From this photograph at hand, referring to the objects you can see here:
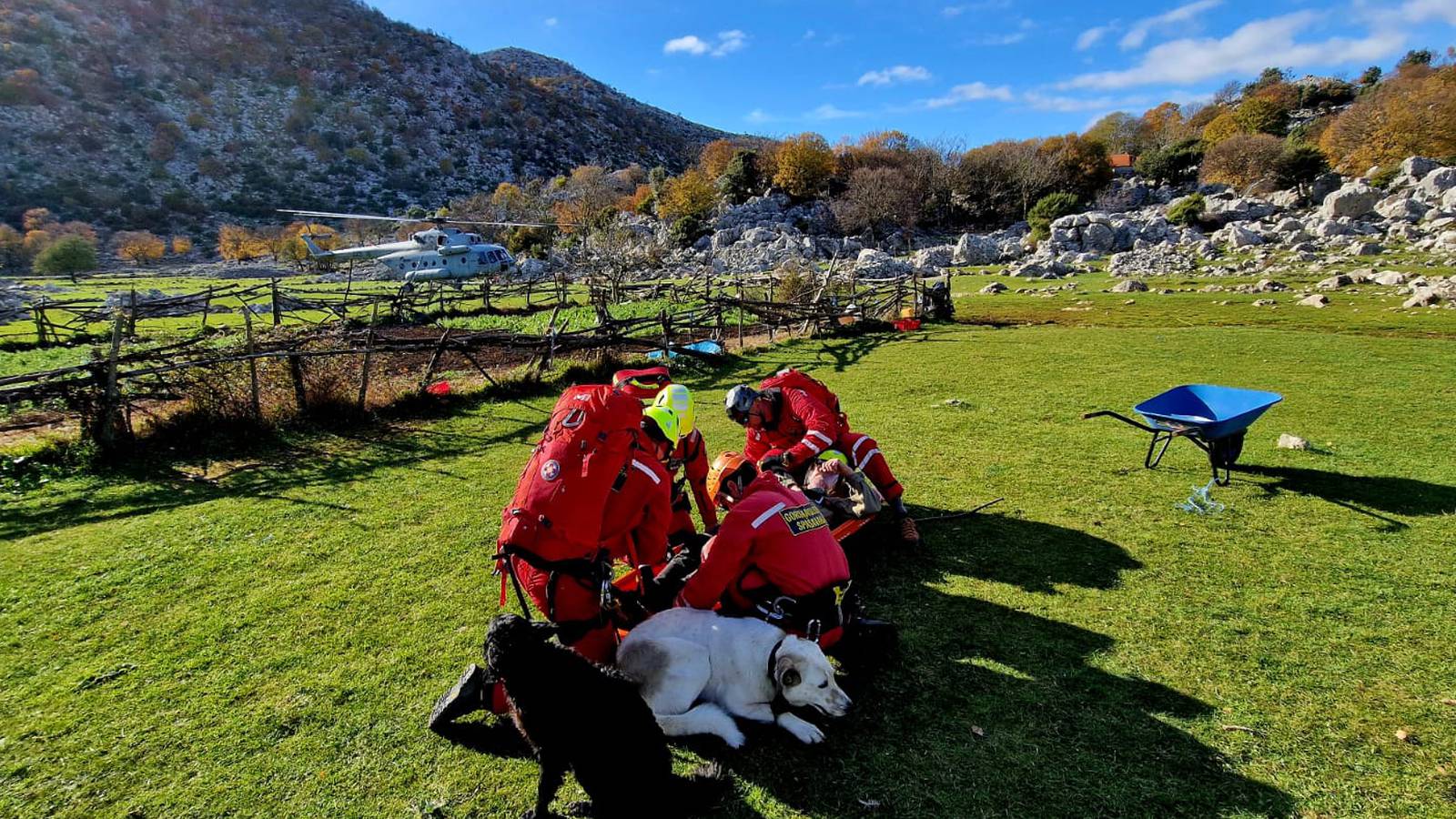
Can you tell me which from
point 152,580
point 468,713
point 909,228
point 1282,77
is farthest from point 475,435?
point 1282,77

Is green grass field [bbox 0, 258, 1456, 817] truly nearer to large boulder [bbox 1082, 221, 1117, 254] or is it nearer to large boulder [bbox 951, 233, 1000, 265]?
large boulder [bbox 1082, 221, 1117, 254]

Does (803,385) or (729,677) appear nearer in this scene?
(729,677)

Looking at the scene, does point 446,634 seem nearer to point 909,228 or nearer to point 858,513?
point 858,513

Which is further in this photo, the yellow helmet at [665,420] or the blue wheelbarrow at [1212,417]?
the blue wheelbarrow at [1212,417]

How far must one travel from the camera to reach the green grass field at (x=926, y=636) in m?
2.96

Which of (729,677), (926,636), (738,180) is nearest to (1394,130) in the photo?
(738,180)

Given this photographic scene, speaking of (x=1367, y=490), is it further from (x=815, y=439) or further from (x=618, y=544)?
(x=618, y=544)

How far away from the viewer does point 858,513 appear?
16.4ft

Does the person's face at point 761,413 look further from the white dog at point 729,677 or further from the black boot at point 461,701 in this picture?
the black boot at point 461,701

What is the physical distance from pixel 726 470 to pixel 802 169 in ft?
191

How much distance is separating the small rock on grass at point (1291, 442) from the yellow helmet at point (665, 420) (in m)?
7.72

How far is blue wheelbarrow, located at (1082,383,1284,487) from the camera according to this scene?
5949mm

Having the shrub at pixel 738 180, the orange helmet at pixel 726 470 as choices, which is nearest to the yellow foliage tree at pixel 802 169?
the shrub at pixel 738 180

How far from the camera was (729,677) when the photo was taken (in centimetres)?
318
